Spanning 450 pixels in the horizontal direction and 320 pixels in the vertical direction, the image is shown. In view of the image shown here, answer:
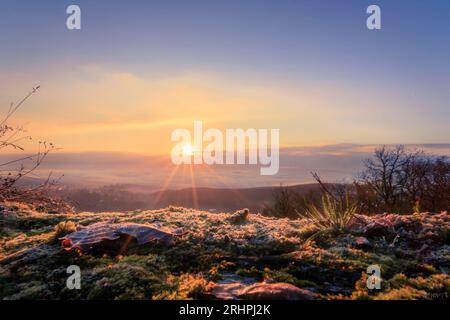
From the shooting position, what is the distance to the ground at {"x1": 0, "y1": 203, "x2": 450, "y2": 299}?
5949 mm

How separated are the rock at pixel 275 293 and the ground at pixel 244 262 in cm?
3

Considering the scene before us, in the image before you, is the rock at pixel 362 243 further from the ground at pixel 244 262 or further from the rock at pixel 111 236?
the rock at pixel 111 236

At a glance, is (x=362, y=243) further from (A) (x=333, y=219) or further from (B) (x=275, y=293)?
(B) (x=275, y=293)

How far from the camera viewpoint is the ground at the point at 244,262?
5949 mm

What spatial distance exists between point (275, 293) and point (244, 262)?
77.5 inches

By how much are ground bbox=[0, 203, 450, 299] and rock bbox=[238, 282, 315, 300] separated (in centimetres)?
3

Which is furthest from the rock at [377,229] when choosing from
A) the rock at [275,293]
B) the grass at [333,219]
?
the rock at [275,293]

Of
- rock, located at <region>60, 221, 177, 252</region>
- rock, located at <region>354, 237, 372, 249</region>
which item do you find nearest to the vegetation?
rock, located at <region>354, 237, 372, 249</region>
